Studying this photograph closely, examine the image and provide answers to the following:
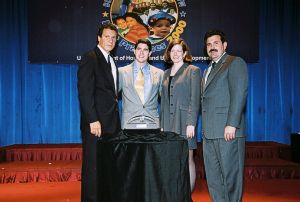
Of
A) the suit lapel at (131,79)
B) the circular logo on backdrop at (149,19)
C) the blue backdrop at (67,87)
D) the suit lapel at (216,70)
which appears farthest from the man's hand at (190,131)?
the blue backdrop at (67,87)

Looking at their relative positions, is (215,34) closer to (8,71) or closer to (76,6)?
(76,6)

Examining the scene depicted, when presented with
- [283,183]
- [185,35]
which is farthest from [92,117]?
[185,35]

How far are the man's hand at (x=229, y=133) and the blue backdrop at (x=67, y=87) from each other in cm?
364

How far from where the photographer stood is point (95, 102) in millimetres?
3199

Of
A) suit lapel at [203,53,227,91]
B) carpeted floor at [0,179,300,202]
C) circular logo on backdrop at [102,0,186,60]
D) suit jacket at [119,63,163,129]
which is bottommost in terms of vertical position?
carpeted floor at [0,179,300,202]

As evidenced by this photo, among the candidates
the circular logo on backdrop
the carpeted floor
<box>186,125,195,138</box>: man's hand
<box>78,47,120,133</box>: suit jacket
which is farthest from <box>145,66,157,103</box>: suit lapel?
the circular logo on backdrop

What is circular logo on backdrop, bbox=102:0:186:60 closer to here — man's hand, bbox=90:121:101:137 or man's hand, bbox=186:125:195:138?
man's hand, bbox=186:125:195:138

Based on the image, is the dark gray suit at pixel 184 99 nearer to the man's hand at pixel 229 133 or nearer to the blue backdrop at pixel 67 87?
the man's hand at pixel 229 133

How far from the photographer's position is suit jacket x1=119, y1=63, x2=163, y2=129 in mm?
3166

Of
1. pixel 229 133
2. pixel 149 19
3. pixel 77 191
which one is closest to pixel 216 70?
pixel 229 133

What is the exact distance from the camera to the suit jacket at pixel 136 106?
3166 mm

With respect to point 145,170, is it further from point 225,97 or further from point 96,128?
point 225,97

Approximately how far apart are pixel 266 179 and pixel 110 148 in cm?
304

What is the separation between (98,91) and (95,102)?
0.09 metres
